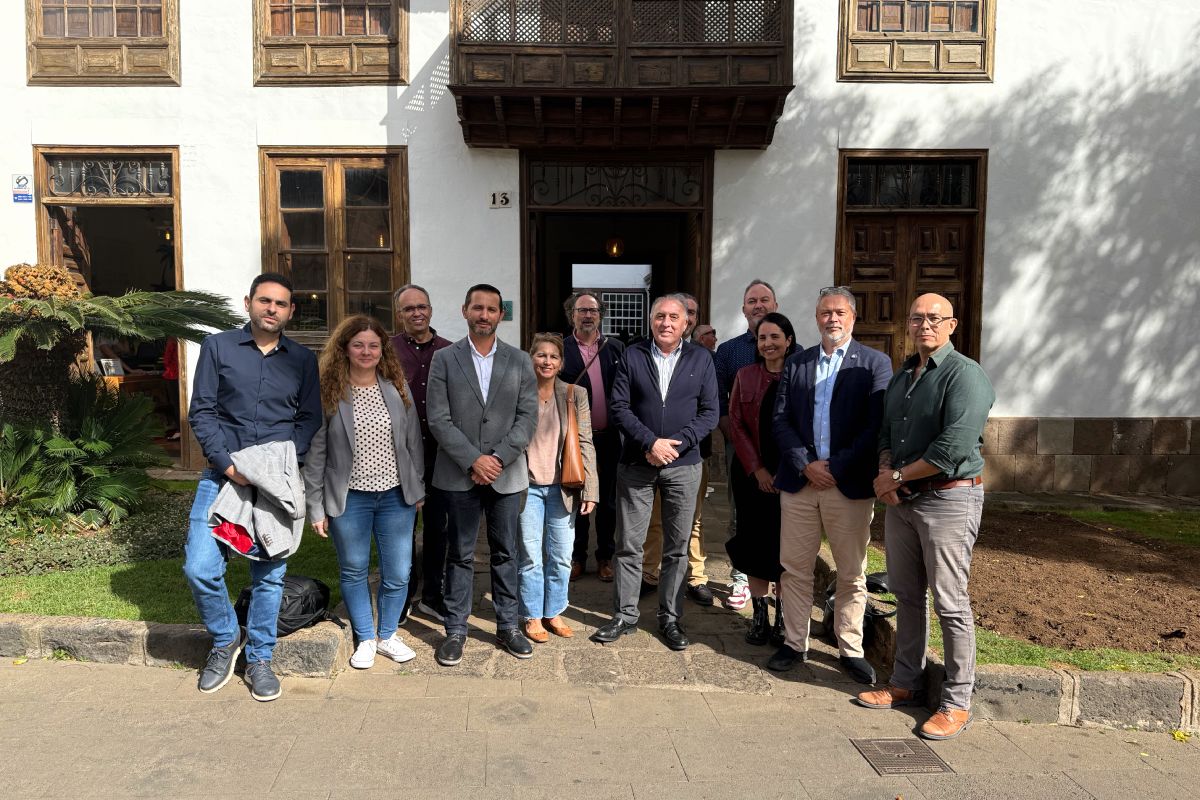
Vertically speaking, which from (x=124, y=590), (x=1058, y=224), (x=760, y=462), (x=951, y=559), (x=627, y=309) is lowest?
(x=124, y=590)

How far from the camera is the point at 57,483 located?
5.85 metres

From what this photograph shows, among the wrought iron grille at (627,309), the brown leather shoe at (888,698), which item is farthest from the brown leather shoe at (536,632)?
the wrought iron grille at (627,309)

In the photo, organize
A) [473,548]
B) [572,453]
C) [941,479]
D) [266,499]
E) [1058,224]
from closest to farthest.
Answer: [941,479], [266,499], [473,548], [572,453], [1058,224]

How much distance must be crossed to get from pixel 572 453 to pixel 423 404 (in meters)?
1.02

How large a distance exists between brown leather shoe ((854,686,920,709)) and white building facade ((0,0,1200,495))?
5.74 meters

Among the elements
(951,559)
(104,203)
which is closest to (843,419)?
(951,559)

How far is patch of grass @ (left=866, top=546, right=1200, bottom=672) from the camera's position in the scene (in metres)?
4.08

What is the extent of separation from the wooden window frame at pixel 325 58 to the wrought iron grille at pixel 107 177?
61.6 inches

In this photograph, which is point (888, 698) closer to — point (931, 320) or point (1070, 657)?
point (1070, 657)

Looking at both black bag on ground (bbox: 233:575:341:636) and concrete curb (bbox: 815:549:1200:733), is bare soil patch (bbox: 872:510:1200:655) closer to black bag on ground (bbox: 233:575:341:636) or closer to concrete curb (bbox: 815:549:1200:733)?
concrete curb (bbox: 815:549:1200:733)

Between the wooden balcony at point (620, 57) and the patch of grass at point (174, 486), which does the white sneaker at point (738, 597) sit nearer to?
the patch of grass at point (174, 486)

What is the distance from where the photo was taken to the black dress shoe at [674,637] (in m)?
4.67

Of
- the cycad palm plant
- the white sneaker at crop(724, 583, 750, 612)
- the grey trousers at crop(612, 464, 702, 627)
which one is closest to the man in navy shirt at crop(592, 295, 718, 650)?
the grey trousers at crop(612, 464, 702, 627)

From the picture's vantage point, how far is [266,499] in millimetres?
4023
